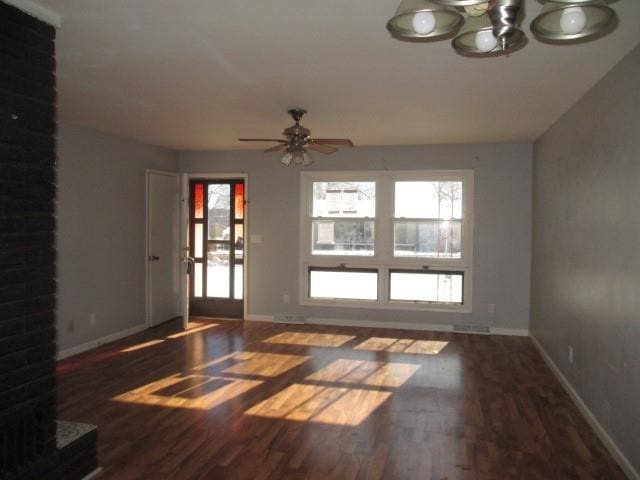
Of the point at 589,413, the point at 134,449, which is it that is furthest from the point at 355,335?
the point at 134,449

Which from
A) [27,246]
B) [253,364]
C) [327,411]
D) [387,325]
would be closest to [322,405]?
[327,411]

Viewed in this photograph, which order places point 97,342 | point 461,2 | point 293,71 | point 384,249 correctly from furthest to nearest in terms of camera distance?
point 384,249
point 97,342
point 293,71
point 461,2

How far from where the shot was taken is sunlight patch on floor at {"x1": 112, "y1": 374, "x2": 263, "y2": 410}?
12.7 ft

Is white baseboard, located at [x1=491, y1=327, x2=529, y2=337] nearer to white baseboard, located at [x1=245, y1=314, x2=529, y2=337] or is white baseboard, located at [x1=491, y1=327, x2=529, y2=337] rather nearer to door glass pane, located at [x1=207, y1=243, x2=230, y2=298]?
white baseboard, located at [x1=245, y1=314, x2=529, y2=337]

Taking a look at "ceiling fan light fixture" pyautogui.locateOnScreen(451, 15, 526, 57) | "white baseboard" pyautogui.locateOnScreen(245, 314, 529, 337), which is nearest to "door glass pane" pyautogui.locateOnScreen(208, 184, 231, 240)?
"white baseboard" pyautogui.locateOnScreen(245, 314, 529, 337)

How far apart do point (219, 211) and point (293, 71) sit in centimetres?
401

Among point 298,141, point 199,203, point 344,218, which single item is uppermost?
point 298,141

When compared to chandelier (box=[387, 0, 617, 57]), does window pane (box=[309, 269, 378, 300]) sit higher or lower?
lower

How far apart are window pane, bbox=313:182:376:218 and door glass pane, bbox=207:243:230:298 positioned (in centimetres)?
146

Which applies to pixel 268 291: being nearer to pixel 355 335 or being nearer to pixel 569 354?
pixel 355 335

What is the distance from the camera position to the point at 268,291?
690cm

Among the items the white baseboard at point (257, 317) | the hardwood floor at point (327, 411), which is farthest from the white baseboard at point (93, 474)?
the white baseboard at point (257, 317)

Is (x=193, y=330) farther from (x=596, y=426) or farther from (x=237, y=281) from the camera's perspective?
(x=596, y=426)

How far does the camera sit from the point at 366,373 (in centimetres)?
463
